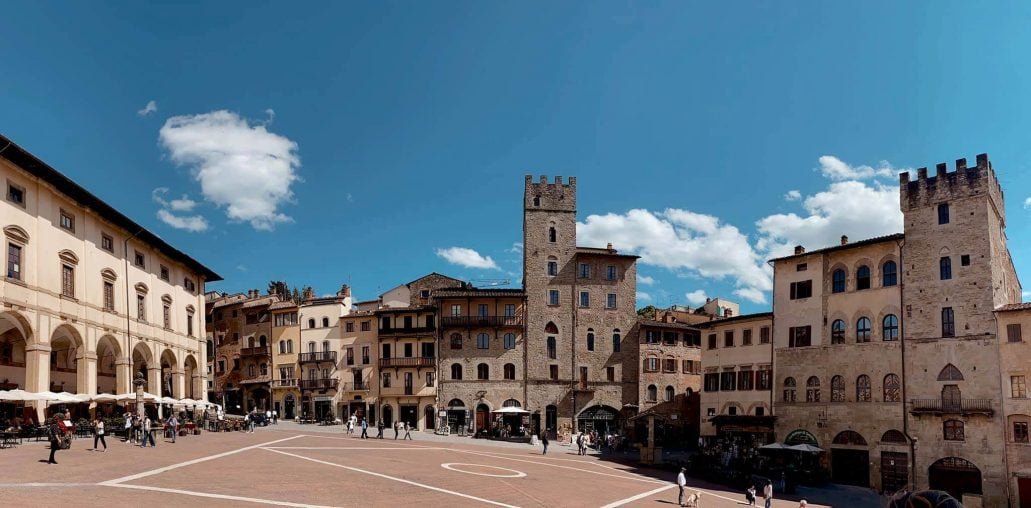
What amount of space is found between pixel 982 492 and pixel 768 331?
16.6 m

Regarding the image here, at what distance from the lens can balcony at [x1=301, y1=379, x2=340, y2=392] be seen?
7169 cm

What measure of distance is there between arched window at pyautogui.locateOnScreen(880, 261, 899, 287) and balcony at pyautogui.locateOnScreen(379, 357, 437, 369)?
38.2 meters

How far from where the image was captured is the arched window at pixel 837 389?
49312 millimetres

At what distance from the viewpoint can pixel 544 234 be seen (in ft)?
233

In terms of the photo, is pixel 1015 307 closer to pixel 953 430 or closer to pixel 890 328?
pixel 890 328

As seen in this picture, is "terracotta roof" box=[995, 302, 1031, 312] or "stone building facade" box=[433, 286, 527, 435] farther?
"stone building facade" box=[433, 286, 527, 435]

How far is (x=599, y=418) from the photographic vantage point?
225 ft

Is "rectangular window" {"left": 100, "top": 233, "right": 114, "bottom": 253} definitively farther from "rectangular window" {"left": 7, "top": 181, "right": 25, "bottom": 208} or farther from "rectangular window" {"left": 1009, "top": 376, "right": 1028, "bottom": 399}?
"rectangular window" {"left": 1009, "top": 376, "right": 1028, "bottom": 399}

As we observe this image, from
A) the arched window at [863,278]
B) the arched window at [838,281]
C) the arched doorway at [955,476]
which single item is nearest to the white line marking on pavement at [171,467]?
Answer: the arched window at [838,281]

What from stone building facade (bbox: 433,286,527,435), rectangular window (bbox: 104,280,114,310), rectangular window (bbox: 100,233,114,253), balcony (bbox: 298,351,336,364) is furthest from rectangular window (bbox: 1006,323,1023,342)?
balcony (bbox: 298,351,336,364)

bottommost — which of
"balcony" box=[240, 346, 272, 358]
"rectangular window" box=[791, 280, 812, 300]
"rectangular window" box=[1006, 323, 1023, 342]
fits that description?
"balcony" box=[240, 346, 272, 358]

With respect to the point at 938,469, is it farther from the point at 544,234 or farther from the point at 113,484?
the point at 113,484

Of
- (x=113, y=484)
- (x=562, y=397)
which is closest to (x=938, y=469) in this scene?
(x=562, y=397)

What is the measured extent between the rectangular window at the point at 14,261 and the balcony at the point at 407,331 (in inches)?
1412
